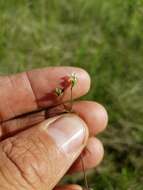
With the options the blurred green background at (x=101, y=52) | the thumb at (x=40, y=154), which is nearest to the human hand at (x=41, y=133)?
the thumb at (x=40, y=154)

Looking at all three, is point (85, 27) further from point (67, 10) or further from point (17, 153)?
point (17, 153)

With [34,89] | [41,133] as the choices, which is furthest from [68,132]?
[34,89]

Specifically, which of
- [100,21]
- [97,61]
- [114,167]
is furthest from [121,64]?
[114,167]

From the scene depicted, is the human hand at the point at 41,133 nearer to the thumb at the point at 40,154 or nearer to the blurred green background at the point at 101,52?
the thumb at the point at 40,154

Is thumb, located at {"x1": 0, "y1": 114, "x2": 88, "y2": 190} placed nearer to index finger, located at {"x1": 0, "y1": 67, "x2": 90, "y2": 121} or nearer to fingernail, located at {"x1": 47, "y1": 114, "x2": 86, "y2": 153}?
fingernail, located at {"x1": 47, "y1": 114, "x2": 86, "y2": 153}

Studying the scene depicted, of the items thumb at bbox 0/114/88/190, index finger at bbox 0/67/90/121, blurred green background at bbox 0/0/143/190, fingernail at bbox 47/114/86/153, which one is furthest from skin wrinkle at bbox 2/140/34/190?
blurred green background at bbox 0/0/143/190
